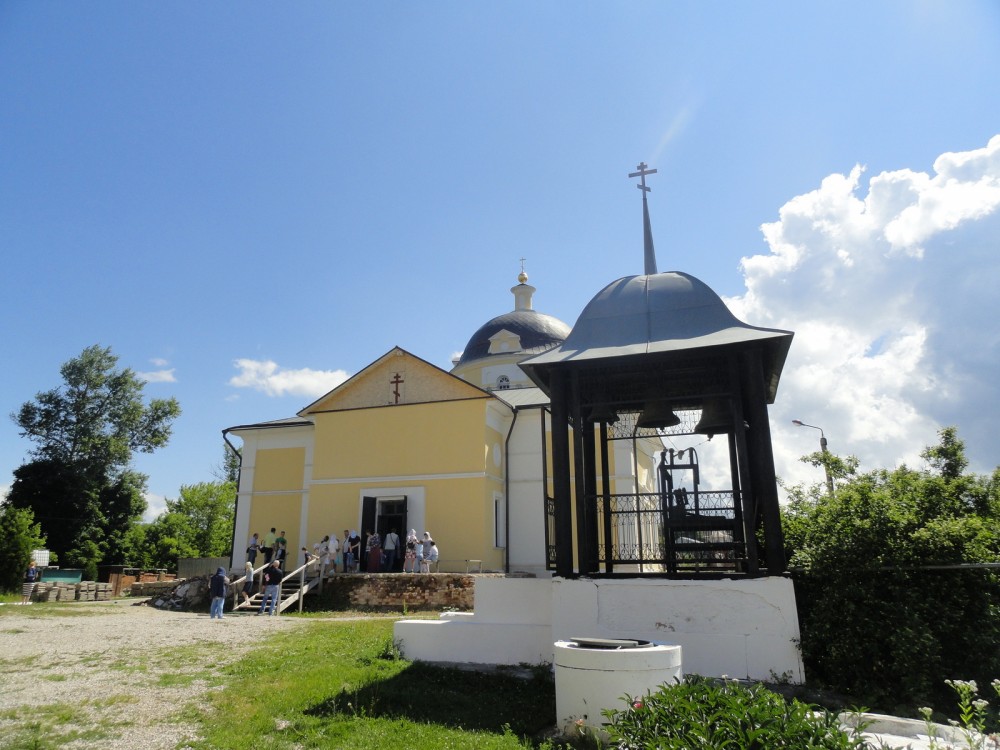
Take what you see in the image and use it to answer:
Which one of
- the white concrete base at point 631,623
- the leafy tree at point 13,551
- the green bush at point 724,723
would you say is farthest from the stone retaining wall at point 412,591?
the leafy tree at point 13,551

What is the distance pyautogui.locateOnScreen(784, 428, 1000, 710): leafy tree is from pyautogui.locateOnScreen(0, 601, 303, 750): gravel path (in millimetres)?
A: 6077

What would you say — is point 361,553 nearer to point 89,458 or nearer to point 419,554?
point 419,554

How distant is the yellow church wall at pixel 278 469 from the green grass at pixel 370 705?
14952 millimetres

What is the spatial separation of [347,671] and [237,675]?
1.34m

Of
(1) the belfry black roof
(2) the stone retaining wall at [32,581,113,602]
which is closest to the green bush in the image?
(2) the stone retaining wall at [32,581,113,602]

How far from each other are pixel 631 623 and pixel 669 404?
2.80 m

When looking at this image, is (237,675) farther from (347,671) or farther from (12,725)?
(12,725)

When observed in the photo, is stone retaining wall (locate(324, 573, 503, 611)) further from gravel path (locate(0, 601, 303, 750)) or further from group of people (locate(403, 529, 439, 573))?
gravel path (locate(0, 601, 303, 750))

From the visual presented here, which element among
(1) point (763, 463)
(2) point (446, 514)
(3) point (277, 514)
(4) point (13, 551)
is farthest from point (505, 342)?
(1) point (763, 463)

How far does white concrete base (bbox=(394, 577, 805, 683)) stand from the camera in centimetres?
664

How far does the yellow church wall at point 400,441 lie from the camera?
20.1 meters

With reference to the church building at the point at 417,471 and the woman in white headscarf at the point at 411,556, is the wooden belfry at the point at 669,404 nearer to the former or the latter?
the woman in white headscarf at the point at 411,556

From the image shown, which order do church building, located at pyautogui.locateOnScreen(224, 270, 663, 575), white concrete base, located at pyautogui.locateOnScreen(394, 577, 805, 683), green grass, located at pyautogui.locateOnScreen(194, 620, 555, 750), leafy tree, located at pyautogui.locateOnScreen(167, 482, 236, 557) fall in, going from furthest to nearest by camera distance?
leafy tree, located at pyautogui.locateOnScreen(167, 482, 236, 557)
church building, located at pyautogui.locateOnScreen(224, 270, 663, 575)
white concrete base, located at pyautogui.locateOnScreen(394, 577, 805, 683)
green grass, located at pyautogui.locateOnScreen(194, 620, 555, 750)

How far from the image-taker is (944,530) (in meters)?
6.25
